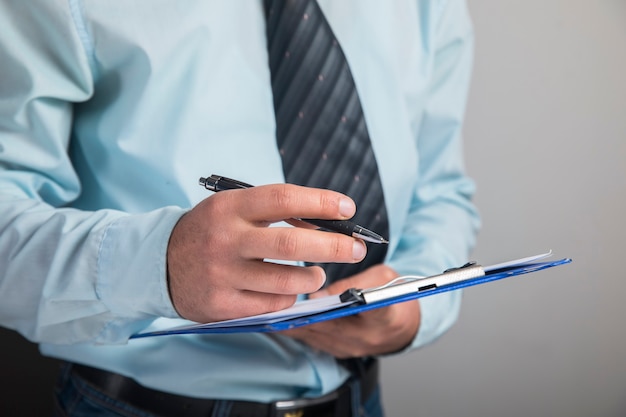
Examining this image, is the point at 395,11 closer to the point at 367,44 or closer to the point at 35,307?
the point at 367,44

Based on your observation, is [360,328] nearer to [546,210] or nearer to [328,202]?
[328,202]

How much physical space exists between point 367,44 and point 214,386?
56cm

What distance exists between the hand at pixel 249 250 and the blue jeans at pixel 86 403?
28 centimetres

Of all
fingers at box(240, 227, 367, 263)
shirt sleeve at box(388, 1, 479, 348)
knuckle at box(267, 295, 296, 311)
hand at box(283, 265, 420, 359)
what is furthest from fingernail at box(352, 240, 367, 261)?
shirt sleeve at box(388, 1, 479, 348)

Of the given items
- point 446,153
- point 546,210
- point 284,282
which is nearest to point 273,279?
point 284,282

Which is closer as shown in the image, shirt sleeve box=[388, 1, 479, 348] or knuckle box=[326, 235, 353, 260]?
knuckle box=[326, 235, 353, 260]

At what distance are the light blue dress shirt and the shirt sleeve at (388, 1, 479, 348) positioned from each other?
0.12 metres

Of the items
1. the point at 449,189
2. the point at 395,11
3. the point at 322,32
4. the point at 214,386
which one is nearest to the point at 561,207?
the point at 449,189

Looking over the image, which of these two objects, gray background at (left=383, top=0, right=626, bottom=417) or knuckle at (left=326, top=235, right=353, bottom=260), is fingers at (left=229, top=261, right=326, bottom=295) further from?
gray background at (left=383, top=0, right=626, bottom=417)

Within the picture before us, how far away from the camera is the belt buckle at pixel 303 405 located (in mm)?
913

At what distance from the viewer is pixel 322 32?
94 centimetres

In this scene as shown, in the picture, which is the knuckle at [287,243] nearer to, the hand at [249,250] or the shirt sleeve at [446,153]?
the hand at [249,250]

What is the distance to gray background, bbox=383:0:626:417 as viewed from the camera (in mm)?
1477

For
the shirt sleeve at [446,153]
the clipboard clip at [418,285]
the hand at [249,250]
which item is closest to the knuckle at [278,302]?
the hand at [249,250]
